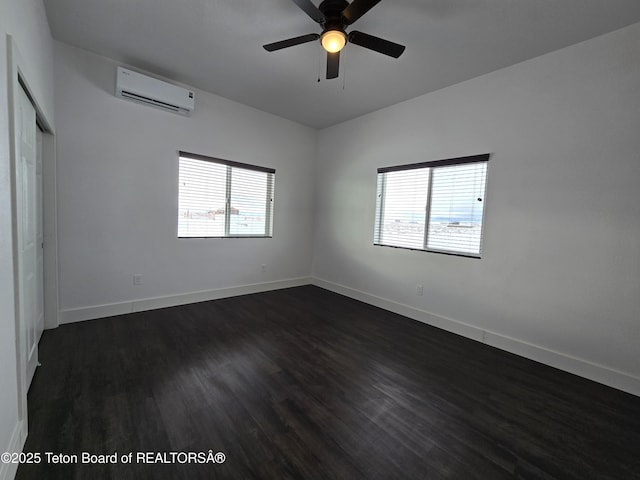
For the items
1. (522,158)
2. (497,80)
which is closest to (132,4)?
(497,80)

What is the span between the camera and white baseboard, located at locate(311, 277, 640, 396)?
88.2 inches

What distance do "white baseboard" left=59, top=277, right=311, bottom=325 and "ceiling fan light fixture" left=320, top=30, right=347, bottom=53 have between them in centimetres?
341

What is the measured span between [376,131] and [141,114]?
3181 mm

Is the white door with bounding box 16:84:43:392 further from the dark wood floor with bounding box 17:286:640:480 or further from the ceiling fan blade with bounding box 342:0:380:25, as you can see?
the ceiling fan blade with bounding box 342:0:380:25

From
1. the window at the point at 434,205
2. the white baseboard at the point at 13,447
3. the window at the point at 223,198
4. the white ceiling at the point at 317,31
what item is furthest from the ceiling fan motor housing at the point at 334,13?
the white baseboard at the point at 13,447

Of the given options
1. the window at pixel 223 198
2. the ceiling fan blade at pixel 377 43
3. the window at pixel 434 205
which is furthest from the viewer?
the window at pixel 223 198

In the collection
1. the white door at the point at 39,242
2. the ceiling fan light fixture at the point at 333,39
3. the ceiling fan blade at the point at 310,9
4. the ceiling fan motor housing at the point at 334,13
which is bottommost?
the white door at the point at 39,242

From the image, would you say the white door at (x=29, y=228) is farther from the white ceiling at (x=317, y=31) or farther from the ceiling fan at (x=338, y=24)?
the ceiling fan at (x=338, y=24)

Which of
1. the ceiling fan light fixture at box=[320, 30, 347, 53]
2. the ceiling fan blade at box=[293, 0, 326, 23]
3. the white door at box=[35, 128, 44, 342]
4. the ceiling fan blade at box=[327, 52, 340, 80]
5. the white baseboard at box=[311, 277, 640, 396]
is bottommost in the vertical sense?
the white baseboard at box=[311, 277, 640, 396]

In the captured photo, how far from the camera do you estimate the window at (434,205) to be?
3117 millimetres

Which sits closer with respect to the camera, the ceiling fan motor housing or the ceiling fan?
the ceiling fan

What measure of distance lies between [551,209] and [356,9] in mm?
2496

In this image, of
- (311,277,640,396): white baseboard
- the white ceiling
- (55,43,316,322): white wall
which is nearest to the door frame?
(55,43,316,322): white wall

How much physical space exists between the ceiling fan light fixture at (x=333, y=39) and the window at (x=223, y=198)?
241 cm
